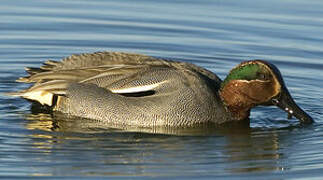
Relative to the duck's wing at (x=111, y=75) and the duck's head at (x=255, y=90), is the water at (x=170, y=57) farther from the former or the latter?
the duck's wing at (x=111, y=75)

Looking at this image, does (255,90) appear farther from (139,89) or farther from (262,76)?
(139,89)

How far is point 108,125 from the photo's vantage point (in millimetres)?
12930

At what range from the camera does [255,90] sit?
43.2 ft

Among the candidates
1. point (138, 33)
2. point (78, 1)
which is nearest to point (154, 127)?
point (138, 33)

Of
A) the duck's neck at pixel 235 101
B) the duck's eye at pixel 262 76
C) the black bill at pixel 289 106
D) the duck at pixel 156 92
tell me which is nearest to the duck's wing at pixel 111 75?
the duck at pixel 156 92

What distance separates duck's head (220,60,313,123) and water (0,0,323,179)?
28 cm

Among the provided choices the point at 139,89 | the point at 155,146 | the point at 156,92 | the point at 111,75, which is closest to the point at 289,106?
the point at 156,92

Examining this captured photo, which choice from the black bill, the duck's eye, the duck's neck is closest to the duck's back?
the duck's neck

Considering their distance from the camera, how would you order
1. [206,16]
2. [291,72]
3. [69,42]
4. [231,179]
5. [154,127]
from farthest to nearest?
[206,16] → [69,42] → [291,72] → [154,127] → [231,179]

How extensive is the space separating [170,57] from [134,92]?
12.2 ft

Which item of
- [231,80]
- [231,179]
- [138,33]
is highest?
[138,33]

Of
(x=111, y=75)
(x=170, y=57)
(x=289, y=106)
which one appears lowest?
(x=289, y=106)

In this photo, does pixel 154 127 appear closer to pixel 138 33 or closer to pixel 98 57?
pixel 98 57

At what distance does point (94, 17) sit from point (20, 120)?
5463 mm
